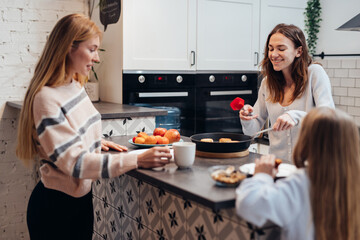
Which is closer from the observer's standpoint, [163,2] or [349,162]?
[349,162]

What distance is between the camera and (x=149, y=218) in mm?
2031

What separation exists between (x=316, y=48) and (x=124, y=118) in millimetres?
2250

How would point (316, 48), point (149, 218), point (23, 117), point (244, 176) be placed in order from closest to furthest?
point (244, 176) < point (23, 117) < point (149, 218) < point (316, 48)

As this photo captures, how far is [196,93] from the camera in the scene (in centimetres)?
378

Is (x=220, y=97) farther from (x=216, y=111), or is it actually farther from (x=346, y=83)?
(x=346, y=83)

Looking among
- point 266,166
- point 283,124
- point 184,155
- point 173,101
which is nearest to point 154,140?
point 184,155

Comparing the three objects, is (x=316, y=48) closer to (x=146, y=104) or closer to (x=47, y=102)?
(x=146, y=104)

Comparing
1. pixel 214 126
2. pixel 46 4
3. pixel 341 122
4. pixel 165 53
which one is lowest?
pixel 214 126

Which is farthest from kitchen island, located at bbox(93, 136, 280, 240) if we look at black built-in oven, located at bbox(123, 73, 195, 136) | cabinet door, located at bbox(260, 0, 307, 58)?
cabinet door, located at bbox(260, 0, 307, 58)

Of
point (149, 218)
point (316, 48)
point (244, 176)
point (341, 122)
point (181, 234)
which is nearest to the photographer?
point (341, 122)

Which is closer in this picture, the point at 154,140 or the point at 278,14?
the point at 154,140

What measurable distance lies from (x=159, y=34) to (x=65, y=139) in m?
2.06

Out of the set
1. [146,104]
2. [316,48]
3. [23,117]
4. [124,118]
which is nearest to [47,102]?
[23,117]

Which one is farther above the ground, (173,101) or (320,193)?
(173,101)
